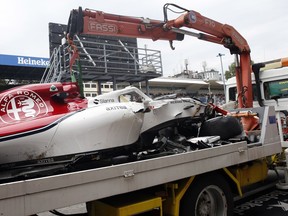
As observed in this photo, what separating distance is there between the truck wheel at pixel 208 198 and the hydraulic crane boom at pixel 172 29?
3.43 meters

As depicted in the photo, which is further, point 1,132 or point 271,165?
point 271,165

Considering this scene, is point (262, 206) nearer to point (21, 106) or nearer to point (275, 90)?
point (275, 90)

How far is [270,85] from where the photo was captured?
7773 mm

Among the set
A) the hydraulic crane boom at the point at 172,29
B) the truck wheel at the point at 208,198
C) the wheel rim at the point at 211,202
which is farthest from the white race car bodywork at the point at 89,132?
the hydraulic crane boom at the point at 172,29

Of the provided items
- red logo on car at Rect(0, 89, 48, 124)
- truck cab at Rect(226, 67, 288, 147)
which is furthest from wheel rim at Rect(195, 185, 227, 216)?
truck cab at Rect(226, 67, 288, 147)

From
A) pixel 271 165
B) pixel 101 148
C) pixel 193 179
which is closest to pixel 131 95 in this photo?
pixel 101 148

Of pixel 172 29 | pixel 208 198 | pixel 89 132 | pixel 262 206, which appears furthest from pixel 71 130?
pixel 172 29

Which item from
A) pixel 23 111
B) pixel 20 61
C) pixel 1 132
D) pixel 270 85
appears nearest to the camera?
pixel 1 132

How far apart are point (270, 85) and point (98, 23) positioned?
13.8ft

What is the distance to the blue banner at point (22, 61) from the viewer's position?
1532 cm

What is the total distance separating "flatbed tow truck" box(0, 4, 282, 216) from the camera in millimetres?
2633

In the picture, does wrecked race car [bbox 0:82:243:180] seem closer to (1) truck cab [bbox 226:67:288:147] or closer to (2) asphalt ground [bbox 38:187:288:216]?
(2) asphalt ground [bbox 38:187:288:216]

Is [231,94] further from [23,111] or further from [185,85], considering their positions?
[185,85]

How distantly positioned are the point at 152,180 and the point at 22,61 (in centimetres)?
1366
